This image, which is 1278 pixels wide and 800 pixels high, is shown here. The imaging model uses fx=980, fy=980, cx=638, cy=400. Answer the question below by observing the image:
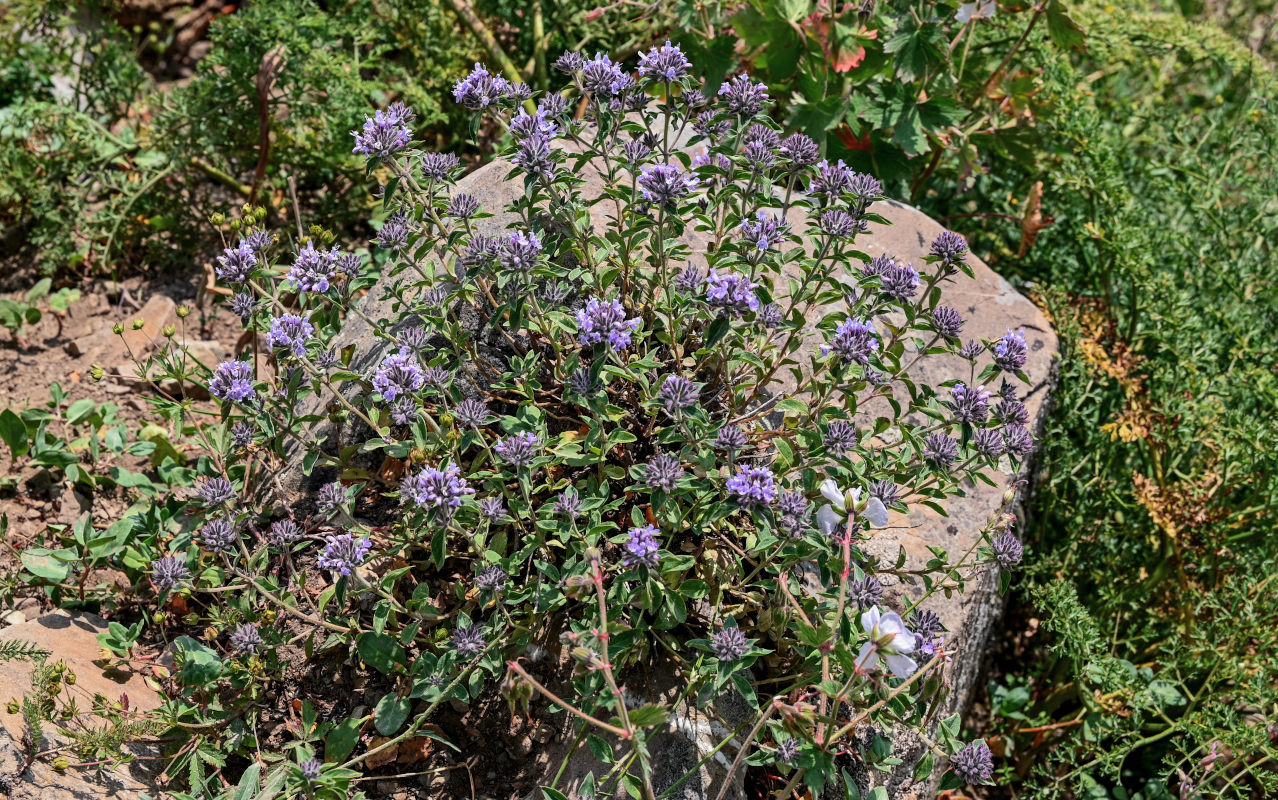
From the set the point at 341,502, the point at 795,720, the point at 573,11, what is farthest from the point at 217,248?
the point at 795,720

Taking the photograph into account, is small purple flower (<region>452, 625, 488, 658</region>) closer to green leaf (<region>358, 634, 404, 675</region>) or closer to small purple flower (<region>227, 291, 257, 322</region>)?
green leaf (<region>358, 634, 404, 675</region>)

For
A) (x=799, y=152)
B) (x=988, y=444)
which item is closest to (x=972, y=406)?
(x=988, y=444)

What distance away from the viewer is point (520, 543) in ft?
9.66

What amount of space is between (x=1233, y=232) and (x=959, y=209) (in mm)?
1187

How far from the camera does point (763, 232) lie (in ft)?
9.18

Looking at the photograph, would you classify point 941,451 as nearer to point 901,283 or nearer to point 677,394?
point 901,283

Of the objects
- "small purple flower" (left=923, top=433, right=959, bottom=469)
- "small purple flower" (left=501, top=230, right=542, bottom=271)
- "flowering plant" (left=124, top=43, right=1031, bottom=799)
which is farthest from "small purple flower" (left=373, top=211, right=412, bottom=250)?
"small purple flower" (left=923, top=433, right=959, bottom=469)

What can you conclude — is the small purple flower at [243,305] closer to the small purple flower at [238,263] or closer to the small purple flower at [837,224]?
the small purple flower at [238,263]

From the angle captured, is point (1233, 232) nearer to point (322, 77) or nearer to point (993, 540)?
point (993, 540)

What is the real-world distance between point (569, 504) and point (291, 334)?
94cm

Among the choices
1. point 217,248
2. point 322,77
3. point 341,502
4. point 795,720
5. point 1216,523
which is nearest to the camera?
point 795,720

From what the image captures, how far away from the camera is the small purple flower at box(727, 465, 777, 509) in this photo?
7.74 feet

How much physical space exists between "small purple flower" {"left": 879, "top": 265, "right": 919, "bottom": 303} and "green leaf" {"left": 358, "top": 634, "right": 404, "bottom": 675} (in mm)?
1700

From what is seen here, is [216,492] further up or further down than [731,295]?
further down
